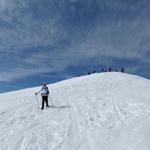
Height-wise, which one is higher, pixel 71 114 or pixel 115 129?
pixel 71 114

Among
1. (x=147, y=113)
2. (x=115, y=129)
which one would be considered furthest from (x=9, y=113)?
(x=147, y=113)

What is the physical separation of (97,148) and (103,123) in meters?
3.44

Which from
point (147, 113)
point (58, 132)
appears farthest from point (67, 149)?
point (147, 113)

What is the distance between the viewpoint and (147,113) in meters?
14.0

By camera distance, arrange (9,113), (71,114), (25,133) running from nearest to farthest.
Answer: (25,133) → (71,114) → (9,113)

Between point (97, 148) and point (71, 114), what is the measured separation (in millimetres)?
5765

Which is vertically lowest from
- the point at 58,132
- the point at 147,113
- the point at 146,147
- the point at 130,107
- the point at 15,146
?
the point at 146,147

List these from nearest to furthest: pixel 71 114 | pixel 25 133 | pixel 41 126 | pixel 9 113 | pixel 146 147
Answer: pixel 146 147, pixel 25 133, pixel 41 126, pixel 71 114, pixel 9 113

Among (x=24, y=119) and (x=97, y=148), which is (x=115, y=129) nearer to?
(x=97, y=148)

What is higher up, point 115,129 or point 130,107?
point 130,107

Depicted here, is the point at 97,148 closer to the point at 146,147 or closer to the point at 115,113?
the point at 146,147

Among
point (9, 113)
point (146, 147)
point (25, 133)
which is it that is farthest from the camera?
point (9, 113)

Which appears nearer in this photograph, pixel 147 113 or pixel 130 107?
pixel 147 113

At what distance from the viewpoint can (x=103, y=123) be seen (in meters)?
12.3
